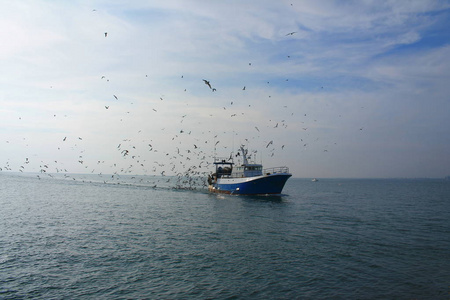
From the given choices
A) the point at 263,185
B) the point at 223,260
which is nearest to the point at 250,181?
the point at 263,185

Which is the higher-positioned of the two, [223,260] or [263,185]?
[263,185]

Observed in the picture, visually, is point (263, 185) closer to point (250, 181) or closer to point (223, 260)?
point (250, 181)

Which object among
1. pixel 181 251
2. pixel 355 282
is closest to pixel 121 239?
pixel 181 251

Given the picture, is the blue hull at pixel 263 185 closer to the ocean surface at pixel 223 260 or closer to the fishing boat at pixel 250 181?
the fishing boat at pixel 250 181

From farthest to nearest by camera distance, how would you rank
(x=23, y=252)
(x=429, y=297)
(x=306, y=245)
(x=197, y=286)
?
(x=306, y=245) < (x=23, y=252) < (x=197, y=286) < (x=429, y=297)

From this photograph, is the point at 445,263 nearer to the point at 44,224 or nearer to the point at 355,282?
the point at 355,282

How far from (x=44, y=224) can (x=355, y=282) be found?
32.8 metres

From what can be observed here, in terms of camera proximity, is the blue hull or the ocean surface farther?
the blue hull

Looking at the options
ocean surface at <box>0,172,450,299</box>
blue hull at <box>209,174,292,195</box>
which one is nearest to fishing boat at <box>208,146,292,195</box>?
blue hull at <box>209,174,292,195</box>

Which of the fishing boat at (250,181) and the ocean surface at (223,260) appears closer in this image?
the ocean surface at (223,260)

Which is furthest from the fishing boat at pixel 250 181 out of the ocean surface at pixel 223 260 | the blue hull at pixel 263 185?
the ocean surface at pixel 223 260

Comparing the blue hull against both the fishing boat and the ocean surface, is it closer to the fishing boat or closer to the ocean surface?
the fishing boat

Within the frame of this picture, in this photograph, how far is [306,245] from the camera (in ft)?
80.2

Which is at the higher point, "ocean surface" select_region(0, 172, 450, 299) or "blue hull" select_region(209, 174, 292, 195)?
"blue hull" select_region(209, 174, 292, 195)
